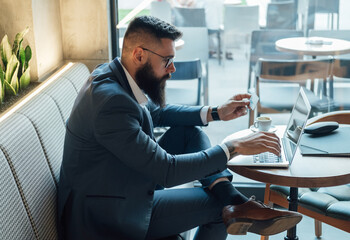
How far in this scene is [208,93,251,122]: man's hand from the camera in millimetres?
2471

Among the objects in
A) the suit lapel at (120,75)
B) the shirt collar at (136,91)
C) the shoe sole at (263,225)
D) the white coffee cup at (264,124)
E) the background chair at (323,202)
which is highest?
the suit lapel at (120,75)

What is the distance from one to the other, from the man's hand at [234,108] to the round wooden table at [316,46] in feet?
2.79

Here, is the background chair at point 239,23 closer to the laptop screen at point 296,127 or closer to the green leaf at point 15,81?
the laptop screen at point 296,127

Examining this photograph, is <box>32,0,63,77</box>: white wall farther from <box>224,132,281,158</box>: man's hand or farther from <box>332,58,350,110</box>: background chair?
<box>332,58,350,110</box>: background chair

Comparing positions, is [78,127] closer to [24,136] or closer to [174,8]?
[24,136]

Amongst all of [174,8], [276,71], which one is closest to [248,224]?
[276,71]

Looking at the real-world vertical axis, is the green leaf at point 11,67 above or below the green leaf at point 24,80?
above

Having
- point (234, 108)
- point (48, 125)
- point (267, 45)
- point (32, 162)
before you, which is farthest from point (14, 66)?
point (267, 45)

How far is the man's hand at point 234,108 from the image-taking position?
2.47 m

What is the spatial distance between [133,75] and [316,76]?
5.18 feet

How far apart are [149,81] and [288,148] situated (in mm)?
721

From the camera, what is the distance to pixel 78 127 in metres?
2.00

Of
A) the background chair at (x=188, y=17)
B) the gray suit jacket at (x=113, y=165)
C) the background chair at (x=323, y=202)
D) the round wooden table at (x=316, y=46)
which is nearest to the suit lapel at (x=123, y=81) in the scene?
the gray suit jacket at (x=113, y=165)

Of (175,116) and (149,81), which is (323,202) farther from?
(149,81)
